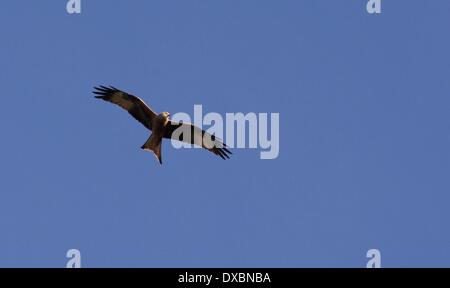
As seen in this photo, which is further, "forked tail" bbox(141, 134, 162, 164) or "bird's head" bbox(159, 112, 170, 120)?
"bird's head" bbox(159, 112, 170, 120)

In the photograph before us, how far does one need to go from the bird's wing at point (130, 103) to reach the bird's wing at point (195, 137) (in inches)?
18.9

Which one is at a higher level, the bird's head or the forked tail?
the bird's head

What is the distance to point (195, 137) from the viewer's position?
24.4 m

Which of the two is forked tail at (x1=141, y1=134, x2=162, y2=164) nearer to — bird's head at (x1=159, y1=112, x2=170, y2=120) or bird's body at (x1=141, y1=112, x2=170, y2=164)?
bird's body at (x1=141, y1=112, x2=170, y2=164)

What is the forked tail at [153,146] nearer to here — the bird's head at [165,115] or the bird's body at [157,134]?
the bird's body at [157,134]

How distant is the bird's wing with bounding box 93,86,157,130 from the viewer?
24.0 m

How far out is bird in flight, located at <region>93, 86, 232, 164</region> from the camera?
23.5 meters

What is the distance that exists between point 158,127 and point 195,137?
117 cm

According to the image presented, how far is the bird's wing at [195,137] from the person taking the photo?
78.3 feet

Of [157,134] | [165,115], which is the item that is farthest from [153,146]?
[165,115]

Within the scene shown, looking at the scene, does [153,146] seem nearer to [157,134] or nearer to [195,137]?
[157,134]

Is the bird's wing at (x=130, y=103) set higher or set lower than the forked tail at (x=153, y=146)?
higher
